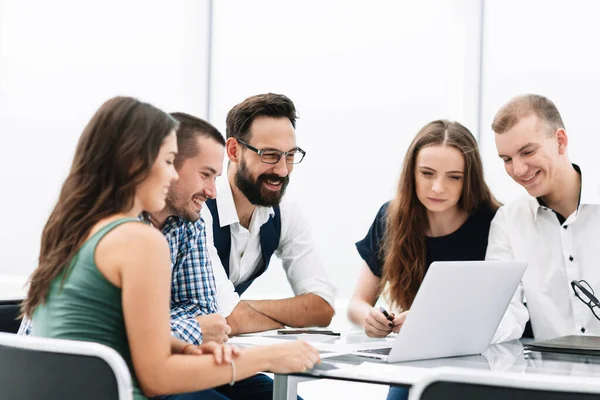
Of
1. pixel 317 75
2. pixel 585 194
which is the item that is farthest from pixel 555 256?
pixel 317 75

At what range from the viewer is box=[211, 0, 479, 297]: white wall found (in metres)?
4.58

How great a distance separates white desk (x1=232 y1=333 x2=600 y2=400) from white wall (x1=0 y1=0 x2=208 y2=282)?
2.54 m

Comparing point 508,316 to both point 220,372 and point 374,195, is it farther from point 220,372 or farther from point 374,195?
point 374,195

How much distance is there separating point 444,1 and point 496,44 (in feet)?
1.29

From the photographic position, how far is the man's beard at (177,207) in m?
2.22

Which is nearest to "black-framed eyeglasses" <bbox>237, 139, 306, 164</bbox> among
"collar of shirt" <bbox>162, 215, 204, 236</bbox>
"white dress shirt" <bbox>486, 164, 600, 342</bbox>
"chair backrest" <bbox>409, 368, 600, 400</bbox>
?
"collar of shirt" <bbox>162, 215, 204, 236</bbox>

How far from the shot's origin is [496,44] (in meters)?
4.43

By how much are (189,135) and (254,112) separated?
26.0 inches

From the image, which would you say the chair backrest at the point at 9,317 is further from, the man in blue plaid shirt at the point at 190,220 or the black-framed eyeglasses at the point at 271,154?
the black-framed eyeglasses at the point at 271,154

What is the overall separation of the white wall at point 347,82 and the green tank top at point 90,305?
322cm

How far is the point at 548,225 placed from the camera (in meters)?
2.68

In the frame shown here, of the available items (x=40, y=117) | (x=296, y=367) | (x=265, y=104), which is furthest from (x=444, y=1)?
(x=296, y=367)

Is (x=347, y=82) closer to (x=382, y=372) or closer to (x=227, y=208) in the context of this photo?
(x=227, y=208)

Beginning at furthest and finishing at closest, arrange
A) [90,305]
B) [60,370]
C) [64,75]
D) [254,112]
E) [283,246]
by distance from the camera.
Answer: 1. [64,75]
2. [283,246]
3. [254,112]
4. [90,305]
5. [60,370]
